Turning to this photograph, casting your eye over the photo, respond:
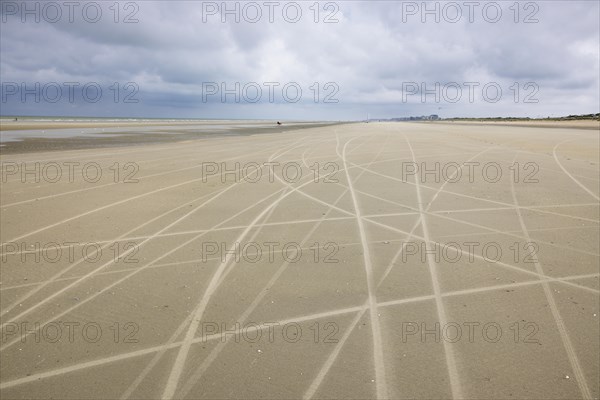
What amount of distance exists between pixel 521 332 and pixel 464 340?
1.79ft

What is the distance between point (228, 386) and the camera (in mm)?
2609

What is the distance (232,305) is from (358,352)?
4.42 feet

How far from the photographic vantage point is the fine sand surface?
2709 millimetres

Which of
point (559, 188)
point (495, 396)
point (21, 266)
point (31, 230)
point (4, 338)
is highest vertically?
point (559, 188)

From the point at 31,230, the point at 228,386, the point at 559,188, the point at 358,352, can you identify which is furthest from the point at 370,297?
the point at 559,188

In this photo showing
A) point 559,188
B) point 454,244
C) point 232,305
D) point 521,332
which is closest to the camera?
point 521,332

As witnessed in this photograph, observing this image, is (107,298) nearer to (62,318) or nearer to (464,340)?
(62,318)

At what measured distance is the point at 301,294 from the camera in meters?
3.86

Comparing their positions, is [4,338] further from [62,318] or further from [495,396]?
[495,396]

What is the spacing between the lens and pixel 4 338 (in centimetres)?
314

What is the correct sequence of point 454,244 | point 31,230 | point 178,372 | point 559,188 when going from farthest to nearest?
point 559,188, point 31,230, point 454,244, point 178,372

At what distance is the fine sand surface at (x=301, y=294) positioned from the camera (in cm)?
271

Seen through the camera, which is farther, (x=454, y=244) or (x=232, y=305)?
(x=454, y=244)

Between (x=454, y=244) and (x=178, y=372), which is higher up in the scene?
(x=454, y=244)
